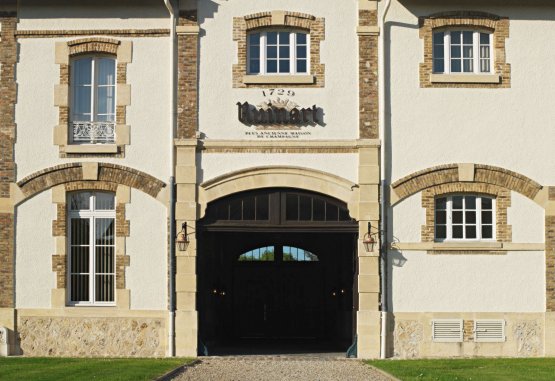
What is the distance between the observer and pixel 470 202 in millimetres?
22359

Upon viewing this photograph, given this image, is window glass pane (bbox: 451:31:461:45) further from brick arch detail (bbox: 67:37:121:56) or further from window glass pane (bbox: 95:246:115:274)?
window glass pane (bbox: 95:246:115:274)

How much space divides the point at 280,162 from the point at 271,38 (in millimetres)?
2547

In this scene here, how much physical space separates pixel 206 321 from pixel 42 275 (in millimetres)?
3562

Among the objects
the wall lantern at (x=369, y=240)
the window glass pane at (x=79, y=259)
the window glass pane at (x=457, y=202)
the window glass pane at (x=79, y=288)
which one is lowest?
the window glass pane at (x=79, y=288)

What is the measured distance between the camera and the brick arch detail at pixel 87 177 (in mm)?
22250

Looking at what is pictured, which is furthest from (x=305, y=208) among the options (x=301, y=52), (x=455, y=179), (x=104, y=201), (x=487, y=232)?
(x=104, y=201)

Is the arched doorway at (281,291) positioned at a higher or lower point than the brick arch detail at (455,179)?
lower

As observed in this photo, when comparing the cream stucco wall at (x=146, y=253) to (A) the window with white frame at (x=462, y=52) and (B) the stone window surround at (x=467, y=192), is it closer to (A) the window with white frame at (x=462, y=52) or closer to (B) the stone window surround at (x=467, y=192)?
(B) the stone window surround at (x=467, y=192)

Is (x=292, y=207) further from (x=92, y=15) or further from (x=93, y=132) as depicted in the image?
(x=92, y=15)

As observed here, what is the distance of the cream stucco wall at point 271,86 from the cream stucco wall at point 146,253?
1907 mm

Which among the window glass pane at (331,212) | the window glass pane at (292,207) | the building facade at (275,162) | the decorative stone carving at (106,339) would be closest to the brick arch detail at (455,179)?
the building facade at (275,162)

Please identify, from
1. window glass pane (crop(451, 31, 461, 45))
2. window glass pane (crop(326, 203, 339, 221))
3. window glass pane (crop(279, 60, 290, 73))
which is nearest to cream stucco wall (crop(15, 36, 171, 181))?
window glass pane (crop(279, 60, 290, 73))

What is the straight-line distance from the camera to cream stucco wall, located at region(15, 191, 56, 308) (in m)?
22.2

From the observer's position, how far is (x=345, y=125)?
73.0 feet
